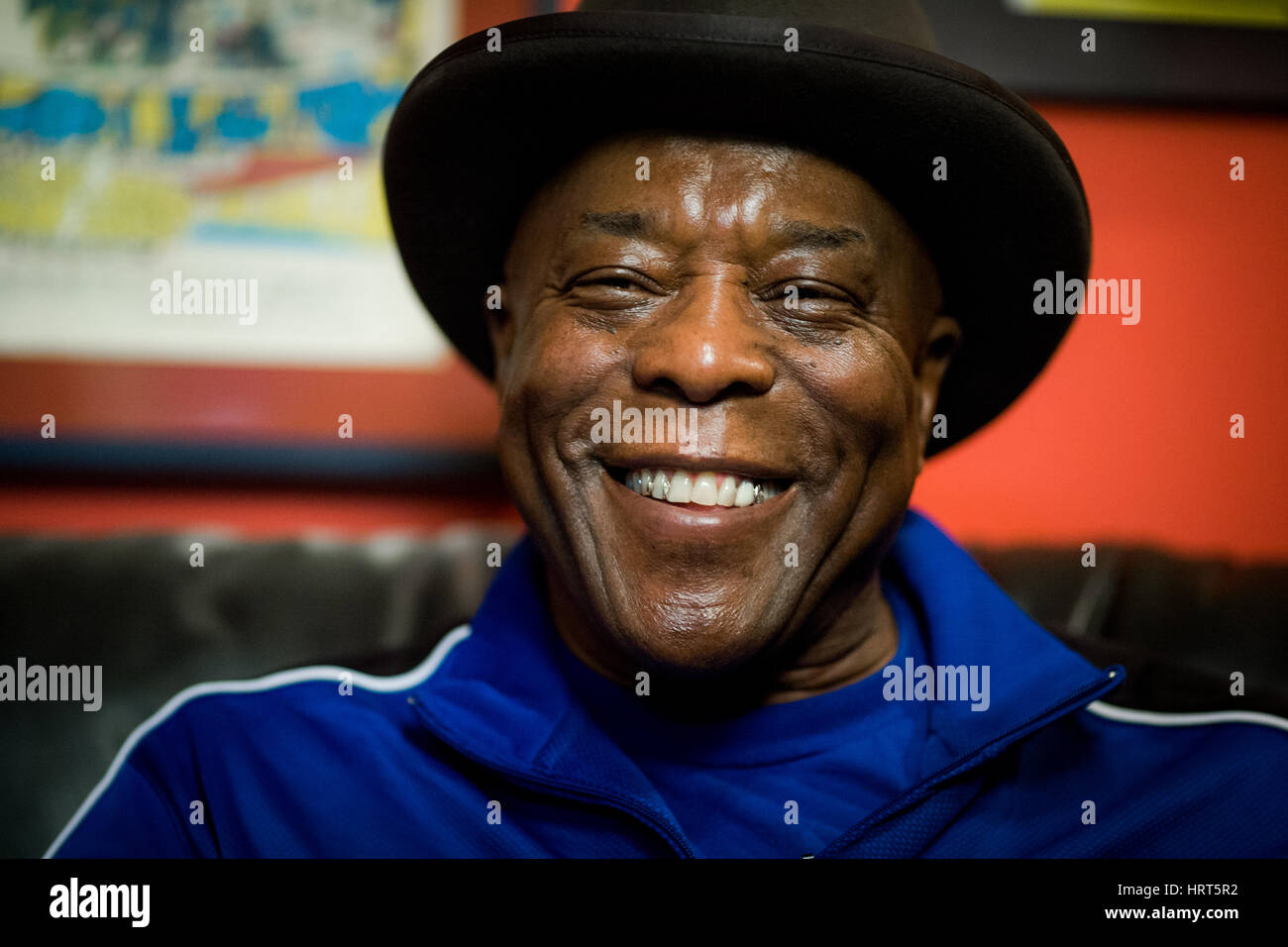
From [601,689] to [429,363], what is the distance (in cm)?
68

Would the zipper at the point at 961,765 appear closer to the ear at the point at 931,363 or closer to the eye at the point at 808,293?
the ear at the point at 931,363

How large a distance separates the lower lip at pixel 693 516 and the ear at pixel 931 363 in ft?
0.76

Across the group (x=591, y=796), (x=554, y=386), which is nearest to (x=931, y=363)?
(x=554, y=386)

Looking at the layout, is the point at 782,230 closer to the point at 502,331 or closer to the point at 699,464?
the point at 699,464

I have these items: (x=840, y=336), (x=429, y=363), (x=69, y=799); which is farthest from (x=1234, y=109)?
(x=69, y=799)

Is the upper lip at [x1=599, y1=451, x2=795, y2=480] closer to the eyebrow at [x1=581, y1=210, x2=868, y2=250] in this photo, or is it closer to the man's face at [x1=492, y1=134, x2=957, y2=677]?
the man's face at [x1=492, y1=134, x2=957, y2=677]

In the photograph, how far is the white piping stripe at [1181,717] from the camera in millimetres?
1044

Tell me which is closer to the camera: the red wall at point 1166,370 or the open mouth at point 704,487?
the open mouth at point 704,487

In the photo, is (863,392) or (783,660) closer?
(863,392)

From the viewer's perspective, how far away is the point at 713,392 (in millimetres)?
848

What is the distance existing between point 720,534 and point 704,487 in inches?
1.9

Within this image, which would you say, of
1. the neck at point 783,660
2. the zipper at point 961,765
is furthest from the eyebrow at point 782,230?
the zipper at point 961,765

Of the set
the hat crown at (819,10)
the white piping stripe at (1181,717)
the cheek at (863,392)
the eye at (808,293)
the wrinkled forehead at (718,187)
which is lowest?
the white piping stripe at (1181,717)

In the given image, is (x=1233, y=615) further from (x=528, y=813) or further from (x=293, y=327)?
(x=293, y=327)
